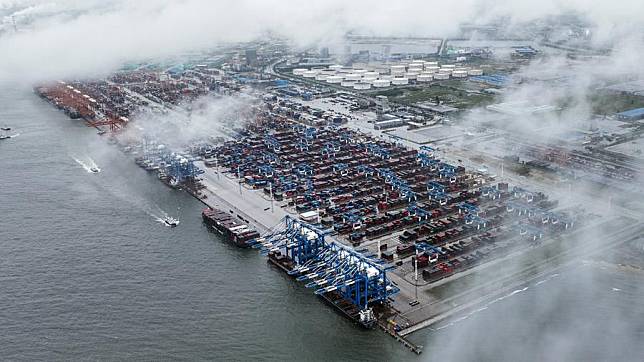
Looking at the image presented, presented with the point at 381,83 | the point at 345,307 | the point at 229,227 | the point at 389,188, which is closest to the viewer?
the point at 345,307

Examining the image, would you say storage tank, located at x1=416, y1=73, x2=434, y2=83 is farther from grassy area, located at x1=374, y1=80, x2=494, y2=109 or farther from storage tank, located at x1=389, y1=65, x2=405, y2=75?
storage tank, located at x1=389, y1=65, x2=405, y2=75

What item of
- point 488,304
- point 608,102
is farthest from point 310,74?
point 488,304

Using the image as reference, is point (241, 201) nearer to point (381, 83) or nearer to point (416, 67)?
point (381, 83)

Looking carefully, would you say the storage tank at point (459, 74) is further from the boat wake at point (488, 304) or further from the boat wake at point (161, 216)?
the boat wake at point (488, 304)

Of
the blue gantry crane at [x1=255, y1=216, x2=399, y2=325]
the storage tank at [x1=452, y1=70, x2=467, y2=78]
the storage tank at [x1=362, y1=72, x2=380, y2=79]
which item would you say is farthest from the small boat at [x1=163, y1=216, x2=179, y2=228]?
the storage tank at [x1=452, y1=70, x2=467, y2=78]

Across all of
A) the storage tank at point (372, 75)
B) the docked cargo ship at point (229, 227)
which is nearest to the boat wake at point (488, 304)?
the docked cargo ship at point (229, 227)

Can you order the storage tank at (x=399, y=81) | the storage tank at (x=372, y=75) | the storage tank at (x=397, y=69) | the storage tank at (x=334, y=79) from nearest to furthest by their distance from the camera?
1. the storage tank at (x=399, y=81)
2. the storage tank at (x=372, y=75)
3. the storage tank at (x=334, y=79)
4. the storage tank at (x=397, y=69)

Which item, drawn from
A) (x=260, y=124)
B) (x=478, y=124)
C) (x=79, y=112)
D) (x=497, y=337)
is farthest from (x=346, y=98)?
(x=497, y=337)
